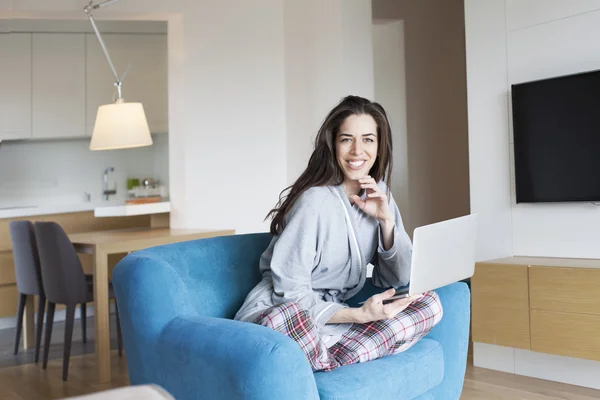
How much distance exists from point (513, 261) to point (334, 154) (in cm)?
178

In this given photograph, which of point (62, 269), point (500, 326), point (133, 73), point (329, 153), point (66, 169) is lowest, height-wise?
point (500, 326)

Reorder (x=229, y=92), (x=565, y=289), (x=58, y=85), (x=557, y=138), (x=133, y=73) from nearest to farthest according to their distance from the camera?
(x=565, y=289), (x=557, y=138), (x=229, y=92), (x=58, y=85), (x=133, y=73)

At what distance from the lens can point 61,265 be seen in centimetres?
419

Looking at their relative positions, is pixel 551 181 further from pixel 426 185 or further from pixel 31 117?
pixel 31 117

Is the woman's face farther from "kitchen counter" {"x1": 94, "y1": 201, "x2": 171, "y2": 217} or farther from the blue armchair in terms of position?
"kitchen counter" {"x1": 94, "y1": 201, "x2": 171, "y2": 217}

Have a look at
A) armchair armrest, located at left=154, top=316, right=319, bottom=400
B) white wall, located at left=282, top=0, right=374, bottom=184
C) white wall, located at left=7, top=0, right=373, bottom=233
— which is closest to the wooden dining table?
white wall, located at left=7, top=0, right=373, bottom=233

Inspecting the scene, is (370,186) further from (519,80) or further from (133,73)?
(133,73)

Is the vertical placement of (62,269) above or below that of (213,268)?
below

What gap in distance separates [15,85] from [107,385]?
3563 millimetres

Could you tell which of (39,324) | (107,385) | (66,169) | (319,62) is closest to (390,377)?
(107,385)

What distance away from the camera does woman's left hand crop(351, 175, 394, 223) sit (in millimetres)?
2262

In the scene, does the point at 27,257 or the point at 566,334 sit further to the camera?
the point at 27,257

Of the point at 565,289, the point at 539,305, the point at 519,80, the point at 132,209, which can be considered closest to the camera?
the point at 565,289

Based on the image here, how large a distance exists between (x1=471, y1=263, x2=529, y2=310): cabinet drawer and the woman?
1415mm
